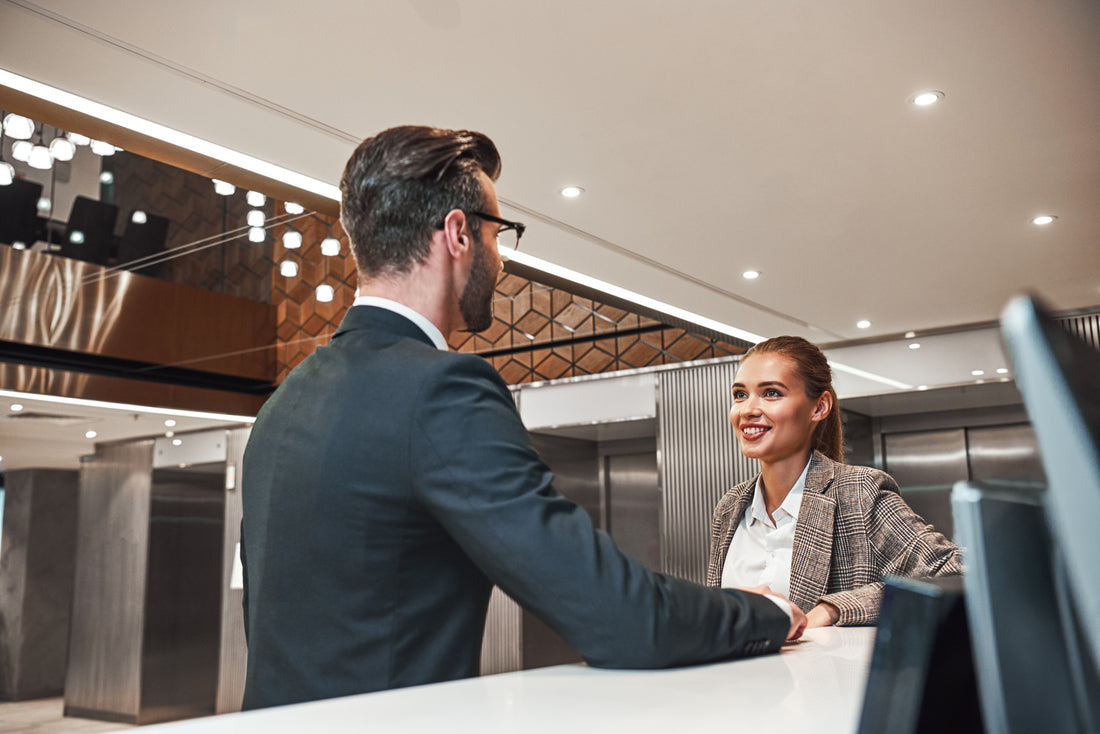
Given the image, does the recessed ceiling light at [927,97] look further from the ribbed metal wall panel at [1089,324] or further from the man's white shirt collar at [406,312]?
the ribbed metal wall panel at [1089,324]

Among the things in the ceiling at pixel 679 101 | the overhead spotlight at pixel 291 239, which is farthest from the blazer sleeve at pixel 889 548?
the overhead spotlight at pixel 291 239

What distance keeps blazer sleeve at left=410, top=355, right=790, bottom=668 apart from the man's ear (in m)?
0.27

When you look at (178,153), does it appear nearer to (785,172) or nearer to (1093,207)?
(785,172)

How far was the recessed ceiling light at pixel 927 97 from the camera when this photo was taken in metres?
2.82

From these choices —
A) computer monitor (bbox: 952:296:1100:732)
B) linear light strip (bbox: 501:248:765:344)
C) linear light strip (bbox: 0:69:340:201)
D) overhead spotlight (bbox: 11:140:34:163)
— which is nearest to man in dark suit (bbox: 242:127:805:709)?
computer monitor (bbox: 952:296:1100:732)

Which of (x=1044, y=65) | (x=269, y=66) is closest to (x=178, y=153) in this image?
(x=269, y=66)

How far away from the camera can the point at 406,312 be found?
3.73ft

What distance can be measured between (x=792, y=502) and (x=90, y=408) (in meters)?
6.15

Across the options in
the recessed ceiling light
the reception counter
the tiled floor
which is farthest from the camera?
the tiled floor

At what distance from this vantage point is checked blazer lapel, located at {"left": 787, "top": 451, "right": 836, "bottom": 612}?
1968 millimetres

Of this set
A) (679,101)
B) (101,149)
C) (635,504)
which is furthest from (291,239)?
(679,101)

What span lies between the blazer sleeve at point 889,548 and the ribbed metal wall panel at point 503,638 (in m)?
5.17

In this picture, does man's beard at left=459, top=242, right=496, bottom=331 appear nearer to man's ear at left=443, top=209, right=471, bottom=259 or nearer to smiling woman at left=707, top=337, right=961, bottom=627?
man's ear at left=443, top=209, right=471, bottom=259

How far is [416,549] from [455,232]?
448 millimetres
